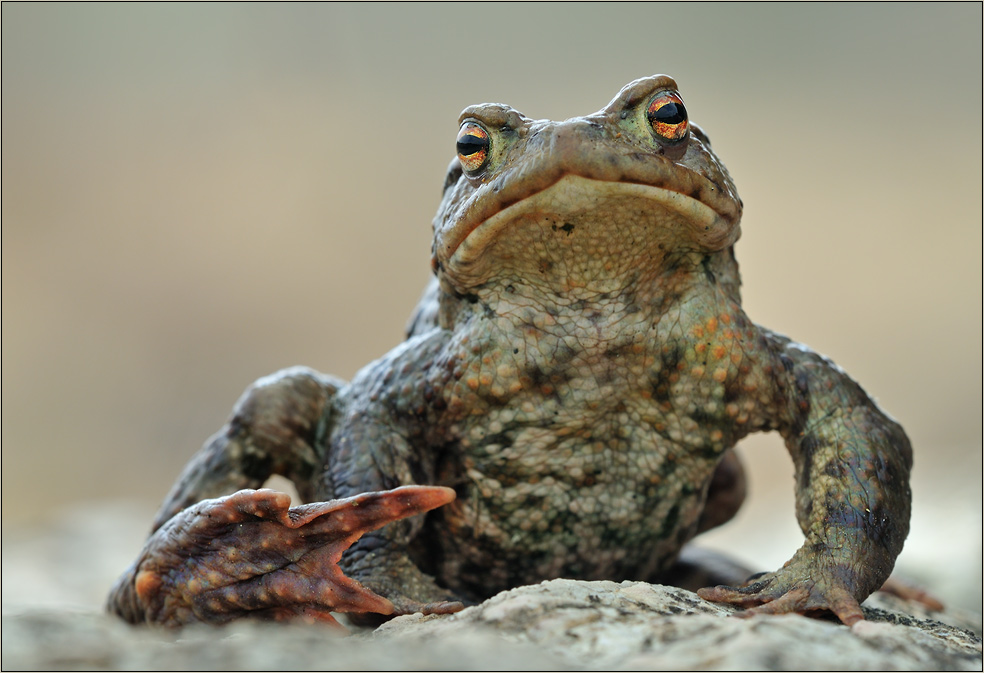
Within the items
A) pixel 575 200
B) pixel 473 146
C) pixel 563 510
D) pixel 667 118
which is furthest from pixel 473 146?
pixel 563 510

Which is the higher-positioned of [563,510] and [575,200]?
[575,200]

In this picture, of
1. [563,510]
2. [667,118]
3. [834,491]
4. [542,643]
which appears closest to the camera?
[542,643]

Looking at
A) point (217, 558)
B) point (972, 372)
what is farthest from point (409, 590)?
point (972, 372)

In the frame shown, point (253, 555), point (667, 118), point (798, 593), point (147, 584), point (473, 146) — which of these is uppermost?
point (667, 118)

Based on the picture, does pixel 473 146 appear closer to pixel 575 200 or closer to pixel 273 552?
pixel 575 200

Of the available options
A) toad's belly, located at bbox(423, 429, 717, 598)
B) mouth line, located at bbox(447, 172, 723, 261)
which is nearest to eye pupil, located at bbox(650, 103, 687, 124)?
mouth line, located at bbox(447, 172, 723, 261)

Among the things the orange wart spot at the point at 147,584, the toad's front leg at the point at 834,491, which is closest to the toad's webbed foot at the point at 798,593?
the toad's front leg at the point at 834,491
